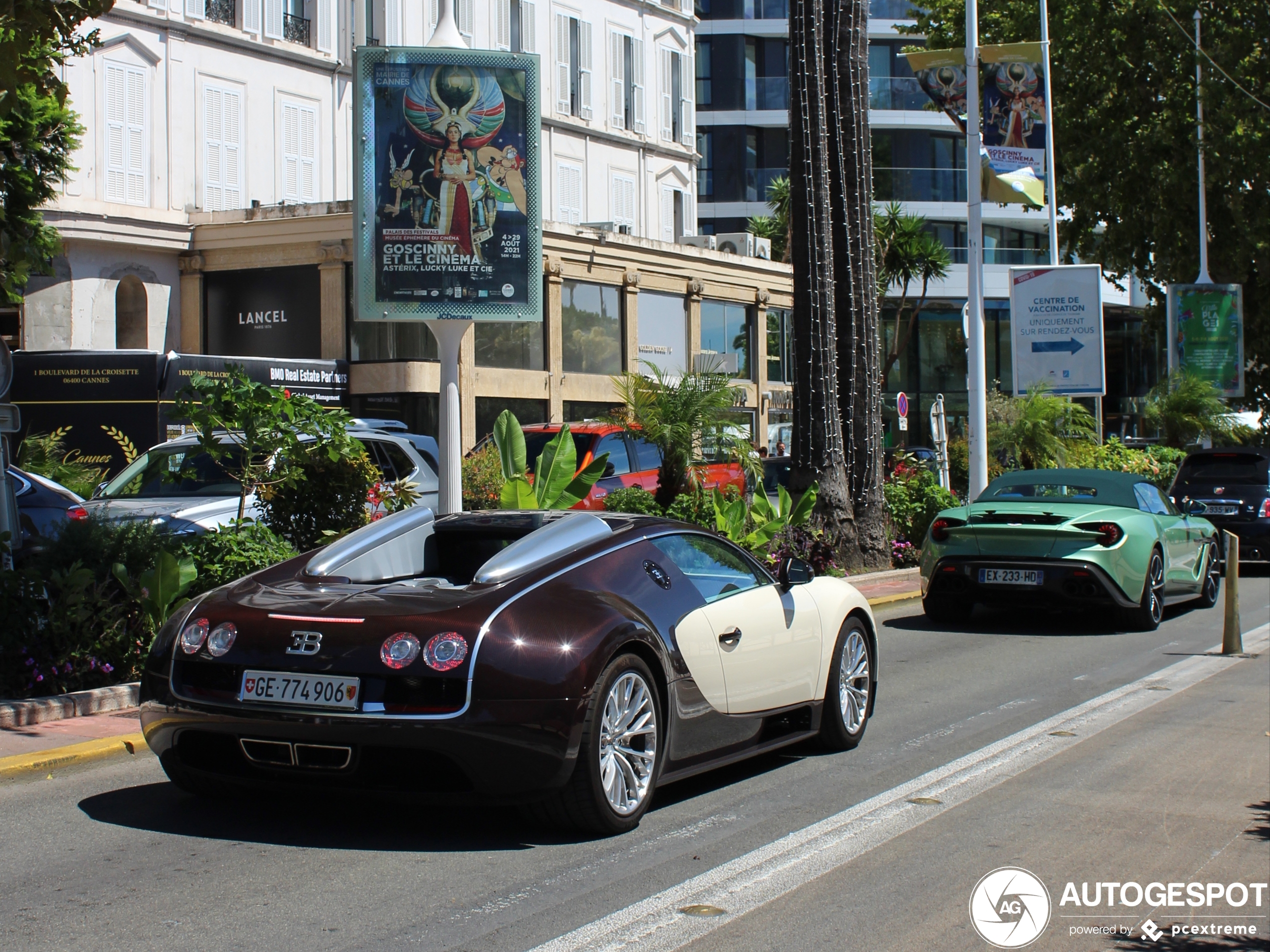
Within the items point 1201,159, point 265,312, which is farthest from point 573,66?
point 1201,159

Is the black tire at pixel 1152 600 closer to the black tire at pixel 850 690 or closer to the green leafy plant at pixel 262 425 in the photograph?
the black tire at pixel 850 690

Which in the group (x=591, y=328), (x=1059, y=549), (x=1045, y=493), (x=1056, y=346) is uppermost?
(x=591, y=328)

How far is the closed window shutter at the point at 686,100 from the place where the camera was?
4650 centimetres

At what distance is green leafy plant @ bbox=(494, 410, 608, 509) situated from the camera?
11.9m

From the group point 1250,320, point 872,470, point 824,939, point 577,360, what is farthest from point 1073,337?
point 824,939

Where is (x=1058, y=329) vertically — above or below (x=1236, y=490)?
above

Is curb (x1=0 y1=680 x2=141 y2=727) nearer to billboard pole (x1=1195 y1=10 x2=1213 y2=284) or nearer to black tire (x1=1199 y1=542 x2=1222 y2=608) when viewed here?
black tire (x1=1199 y1=542 x2=1222 y2=608)

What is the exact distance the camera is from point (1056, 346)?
26656 millimetres

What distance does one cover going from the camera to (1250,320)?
41.7 metres

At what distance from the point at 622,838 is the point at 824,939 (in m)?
1.35

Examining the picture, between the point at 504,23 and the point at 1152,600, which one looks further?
the point at 504,23

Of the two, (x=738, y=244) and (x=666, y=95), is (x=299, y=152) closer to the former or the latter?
(x=666, y=95)

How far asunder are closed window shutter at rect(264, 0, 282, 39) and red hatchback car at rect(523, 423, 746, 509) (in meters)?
21.9

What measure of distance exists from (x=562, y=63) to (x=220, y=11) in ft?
35.3
